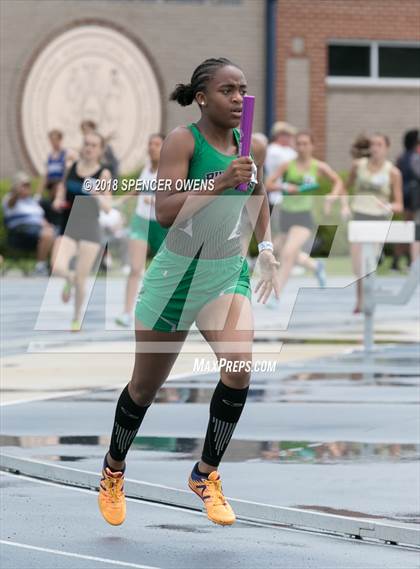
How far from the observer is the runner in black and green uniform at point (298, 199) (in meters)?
18.8

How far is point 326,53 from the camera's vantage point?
32.2 metres

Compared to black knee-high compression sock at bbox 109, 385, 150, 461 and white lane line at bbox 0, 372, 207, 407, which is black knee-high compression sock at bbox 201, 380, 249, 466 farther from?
white lane line at bbox 0, 372, 207, 407

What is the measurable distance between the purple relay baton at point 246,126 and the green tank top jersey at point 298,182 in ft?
39.0

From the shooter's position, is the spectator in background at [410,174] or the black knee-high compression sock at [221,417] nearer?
Result: the black knee-high compression sock at [221,417]

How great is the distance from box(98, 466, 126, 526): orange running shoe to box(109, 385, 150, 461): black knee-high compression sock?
0.09 meters

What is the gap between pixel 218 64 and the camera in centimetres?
720

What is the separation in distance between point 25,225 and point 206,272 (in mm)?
18257

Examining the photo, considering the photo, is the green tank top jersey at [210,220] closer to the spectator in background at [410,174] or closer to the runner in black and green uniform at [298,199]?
the runner in black and green uniform at [298,199]

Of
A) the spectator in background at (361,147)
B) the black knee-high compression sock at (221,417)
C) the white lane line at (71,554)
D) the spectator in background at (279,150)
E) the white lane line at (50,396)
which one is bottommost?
the white lane line at (71,554)

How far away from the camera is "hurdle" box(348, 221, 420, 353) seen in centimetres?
1524

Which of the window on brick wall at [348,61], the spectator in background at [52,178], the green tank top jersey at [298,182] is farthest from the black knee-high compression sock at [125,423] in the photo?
the window on brick wall at [348,61]

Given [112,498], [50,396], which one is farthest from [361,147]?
[112,498]

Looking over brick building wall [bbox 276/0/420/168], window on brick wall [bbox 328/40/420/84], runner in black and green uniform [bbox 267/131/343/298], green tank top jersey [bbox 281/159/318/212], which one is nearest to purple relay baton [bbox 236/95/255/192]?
runner in black and green uniform [bbox 267/131/343/298]

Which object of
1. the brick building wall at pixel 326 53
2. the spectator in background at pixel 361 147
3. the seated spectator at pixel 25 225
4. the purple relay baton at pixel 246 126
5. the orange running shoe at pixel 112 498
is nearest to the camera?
the purple relay baton at pixel 246 126
